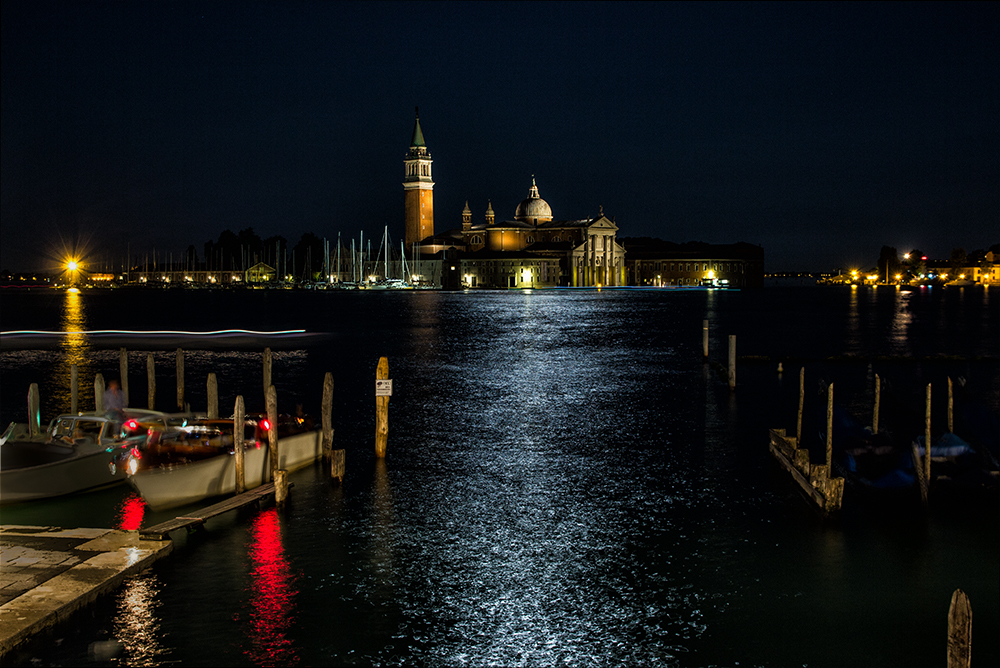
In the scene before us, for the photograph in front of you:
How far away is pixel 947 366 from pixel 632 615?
31.1 m

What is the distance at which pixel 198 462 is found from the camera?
1464 centimetres

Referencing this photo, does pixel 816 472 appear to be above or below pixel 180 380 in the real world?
below

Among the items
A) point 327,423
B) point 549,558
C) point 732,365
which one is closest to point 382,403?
point 327,423

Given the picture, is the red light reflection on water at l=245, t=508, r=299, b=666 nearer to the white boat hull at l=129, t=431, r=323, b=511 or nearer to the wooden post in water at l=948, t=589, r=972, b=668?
the white boat hull at l=129, t=431, r=323, b=511

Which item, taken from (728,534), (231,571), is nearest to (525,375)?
(728,534)

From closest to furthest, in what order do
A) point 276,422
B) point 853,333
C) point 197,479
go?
1. point 197,479
2. point 276,422
3. point 853,333

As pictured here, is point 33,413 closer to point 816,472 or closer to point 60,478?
point 60,478

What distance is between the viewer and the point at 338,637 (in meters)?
10.1

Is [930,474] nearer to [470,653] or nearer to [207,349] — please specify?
[470,653]

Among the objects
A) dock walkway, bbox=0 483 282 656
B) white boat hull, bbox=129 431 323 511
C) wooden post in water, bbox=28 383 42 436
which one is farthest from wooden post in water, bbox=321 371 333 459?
wooden post in water, bbox=28 383 42 436

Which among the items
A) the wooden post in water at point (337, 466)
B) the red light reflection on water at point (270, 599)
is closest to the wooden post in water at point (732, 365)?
the wooden post in water at point (337, 466)

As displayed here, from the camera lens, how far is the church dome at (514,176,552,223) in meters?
168

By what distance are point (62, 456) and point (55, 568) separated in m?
4.97

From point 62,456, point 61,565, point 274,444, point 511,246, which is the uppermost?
point 511,246
